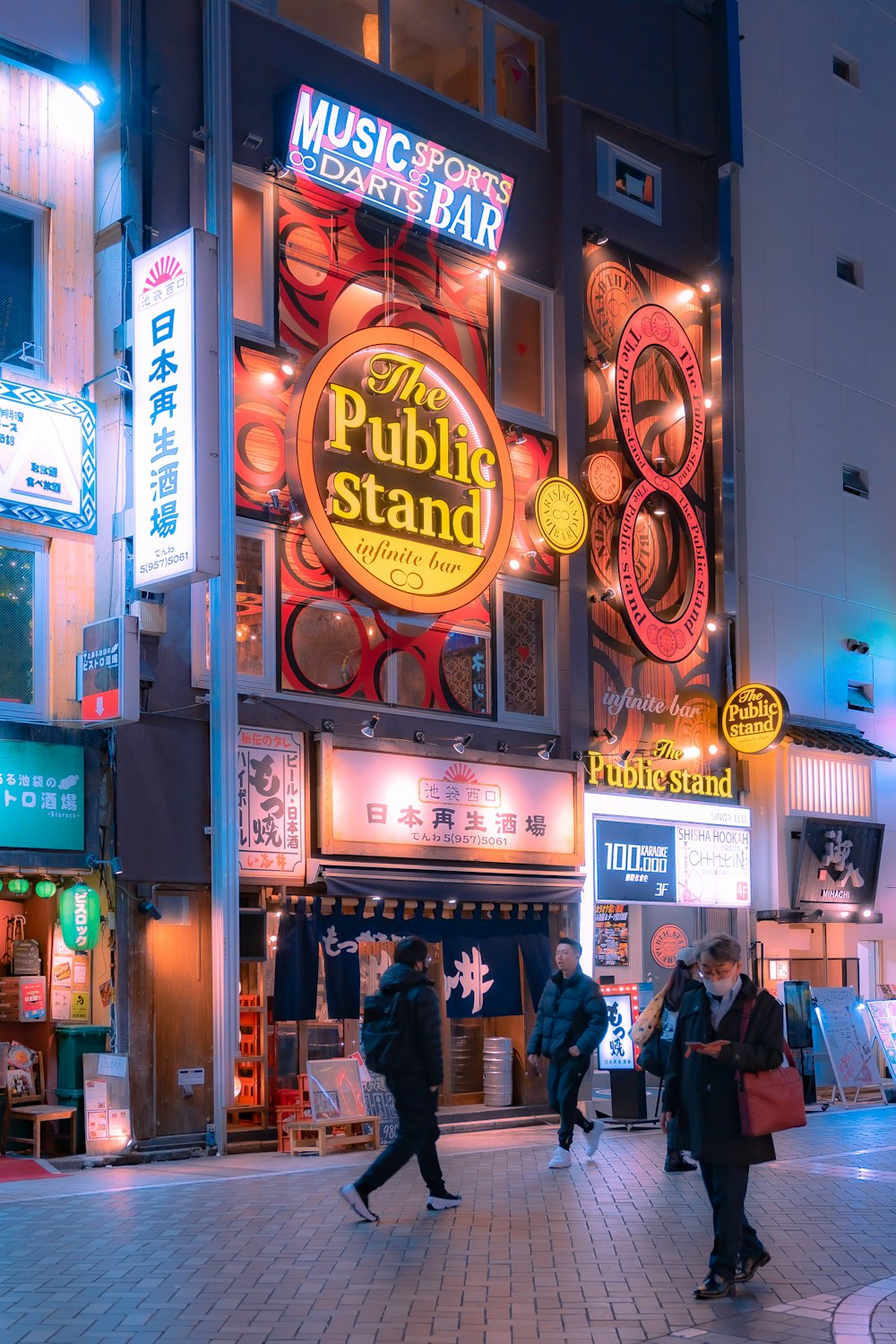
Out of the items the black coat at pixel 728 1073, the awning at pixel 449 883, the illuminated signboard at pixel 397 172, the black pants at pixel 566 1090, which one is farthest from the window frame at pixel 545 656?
the black coat at pixel 728 1073

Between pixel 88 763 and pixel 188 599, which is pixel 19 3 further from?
pixel 88 763

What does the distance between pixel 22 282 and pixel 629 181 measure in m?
10.3

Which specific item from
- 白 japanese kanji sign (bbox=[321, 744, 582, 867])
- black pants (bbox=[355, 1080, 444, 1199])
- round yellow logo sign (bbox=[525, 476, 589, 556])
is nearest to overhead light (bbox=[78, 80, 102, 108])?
round yellow logo sign (bbox=[525, 476, 589, 556])

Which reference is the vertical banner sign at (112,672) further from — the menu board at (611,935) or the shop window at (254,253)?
the menu board at (611,935)

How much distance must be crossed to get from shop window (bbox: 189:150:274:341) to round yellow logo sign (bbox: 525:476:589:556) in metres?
4.32

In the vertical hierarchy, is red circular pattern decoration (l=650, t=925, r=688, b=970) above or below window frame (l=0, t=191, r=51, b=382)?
below

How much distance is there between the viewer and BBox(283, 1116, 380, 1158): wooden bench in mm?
15188

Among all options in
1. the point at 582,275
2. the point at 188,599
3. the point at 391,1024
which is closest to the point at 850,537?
the point at 582,275

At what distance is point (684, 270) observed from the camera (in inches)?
933

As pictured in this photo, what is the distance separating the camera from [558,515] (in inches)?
799

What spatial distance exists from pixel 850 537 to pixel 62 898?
51.3 ft

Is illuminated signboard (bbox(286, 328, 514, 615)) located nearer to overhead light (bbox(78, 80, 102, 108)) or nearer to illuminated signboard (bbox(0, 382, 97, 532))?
illuminated signboard (bbox(0, 382, 97, 532))

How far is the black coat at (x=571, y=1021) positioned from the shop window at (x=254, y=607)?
16.4 feet

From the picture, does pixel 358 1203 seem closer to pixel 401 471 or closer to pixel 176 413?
pixel 176 413
